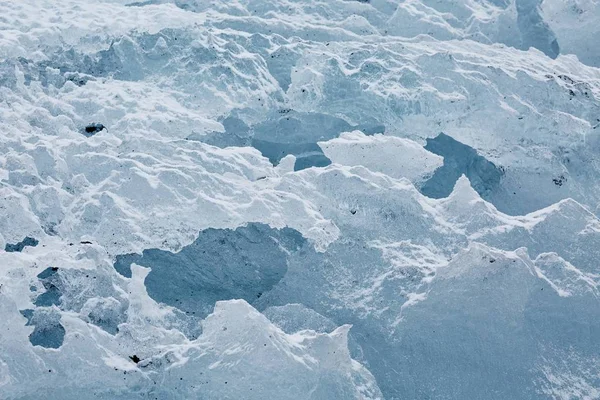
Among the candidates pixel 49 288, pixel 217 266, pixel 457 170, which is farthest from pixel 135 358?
pixel 457 170

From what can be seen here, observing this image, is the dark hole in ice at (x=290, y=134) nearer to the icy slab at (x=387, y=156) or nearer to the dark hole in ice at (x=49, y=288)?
the icy slab at (x=387, y=156)

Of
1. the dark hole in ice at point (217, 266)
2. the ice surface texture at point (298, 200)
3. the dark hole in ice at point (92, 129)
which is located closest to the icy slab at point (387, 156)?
the ice surface texture at point (298, 200)

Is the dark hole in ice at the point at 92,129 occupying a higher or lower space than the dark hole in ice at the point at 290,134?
higher

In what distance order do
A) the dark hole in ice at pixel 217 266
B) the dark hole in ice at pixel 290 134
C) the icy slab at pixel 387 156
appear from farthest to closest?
the dark hole in ice at pixel 290 134 < the icy slab at pixel 387 156 < the dark hole in ice at pixel 217 266

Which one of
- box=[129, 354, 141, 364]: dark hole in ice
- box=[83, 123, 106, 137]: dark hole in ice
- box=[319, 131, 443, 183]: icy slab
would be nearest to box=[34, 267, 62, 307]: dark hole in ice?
box=[129, 354, 141, 364]: dark hole in ice

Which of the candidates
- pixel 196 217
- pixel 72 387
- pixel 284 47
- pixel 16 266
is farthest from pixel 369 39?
pixel 72 387

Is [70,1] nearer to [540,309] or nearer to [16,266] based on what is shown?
[16,266]

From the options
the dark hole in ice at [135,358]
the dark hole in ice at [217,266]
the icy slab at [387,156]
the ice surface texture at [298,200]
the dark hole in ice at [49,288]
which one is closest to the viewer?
the dark hole in ice at [135,358]

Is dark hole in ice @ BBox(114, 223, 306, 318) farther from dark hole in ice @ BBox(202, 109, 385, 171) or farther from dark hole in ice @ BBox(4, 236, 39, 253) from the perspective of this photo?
dark hole in ice @ BBox(202, 109, 385, 171)
